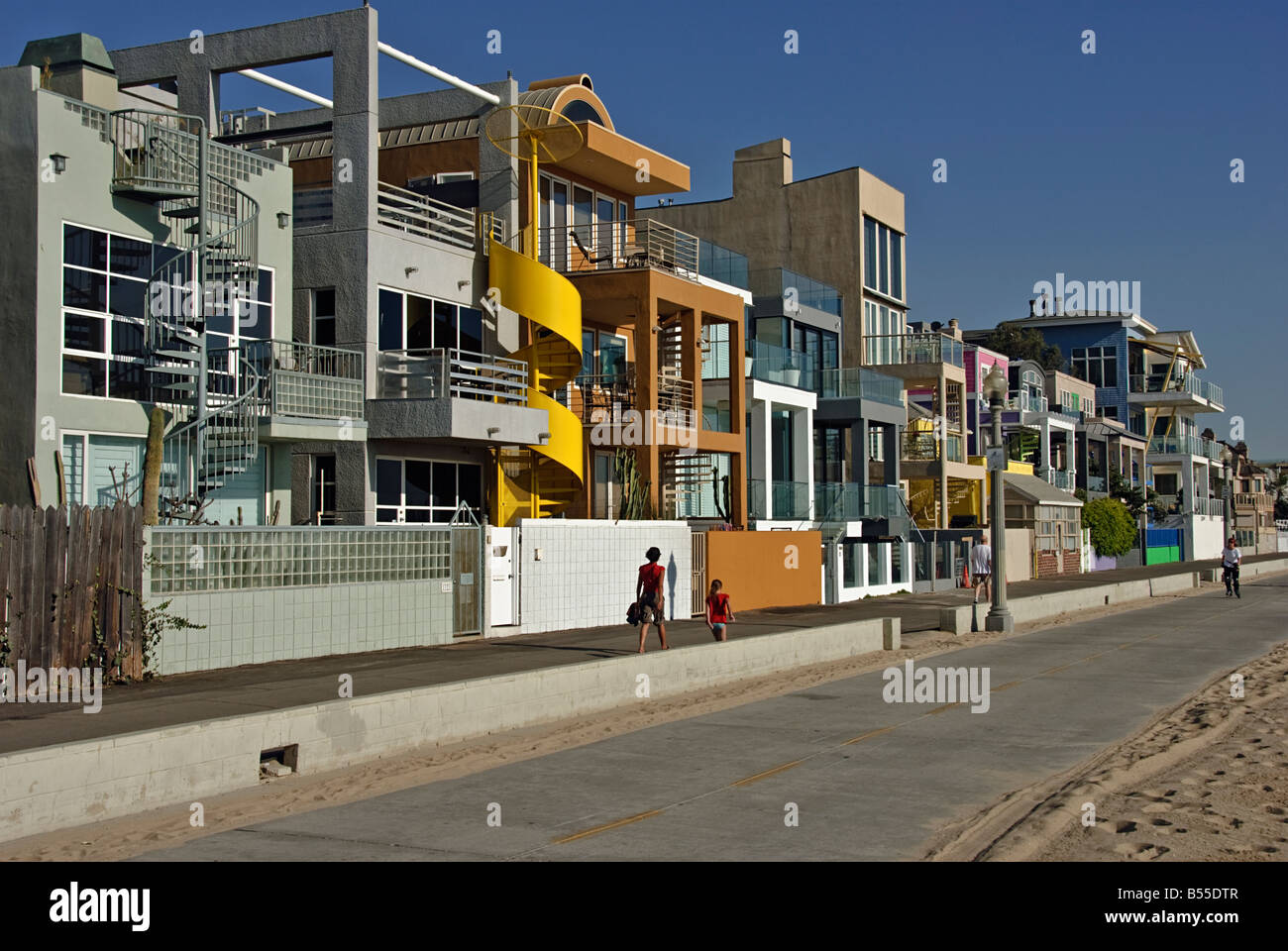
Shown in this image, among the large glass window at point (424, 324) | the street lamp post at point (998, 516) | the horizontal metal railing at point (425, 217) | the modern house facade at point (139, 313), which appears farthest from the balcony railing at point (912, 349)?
the modern house facade at point (139, 313)

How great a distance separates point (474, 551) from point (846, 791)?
40.6 feet

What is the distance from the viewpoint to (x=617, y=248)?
103 feet

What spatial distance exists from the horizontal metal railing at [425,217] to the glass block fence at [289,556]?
6644 mm

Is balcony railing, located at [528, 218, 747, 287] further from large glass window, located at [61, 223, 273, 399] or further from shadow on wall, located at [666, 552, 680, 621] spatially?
large glass window, located at [61, 223, 273, 399]

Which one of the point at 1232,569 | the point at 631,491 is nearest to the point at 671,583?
the point at 631,491

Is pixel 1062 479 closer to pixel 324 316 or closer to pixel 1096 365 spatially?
pixel 1096 365

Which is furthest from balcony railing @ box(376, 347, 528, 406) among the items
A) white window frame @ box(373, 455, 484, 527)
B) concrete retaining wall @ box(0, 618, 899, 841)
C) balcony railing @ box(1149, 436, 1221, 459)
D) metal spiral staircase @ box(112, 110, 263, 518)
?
balcony railing @ box(1149, 436, 1221, 459)

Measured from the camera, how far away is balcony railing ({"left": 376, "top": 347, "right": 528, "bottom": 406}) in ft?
77.8

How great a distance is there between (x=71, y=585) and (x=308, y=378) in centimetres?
709

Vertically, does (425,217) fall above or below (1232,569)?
above

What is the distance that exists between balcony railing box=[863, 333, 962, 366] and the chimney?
699cm
